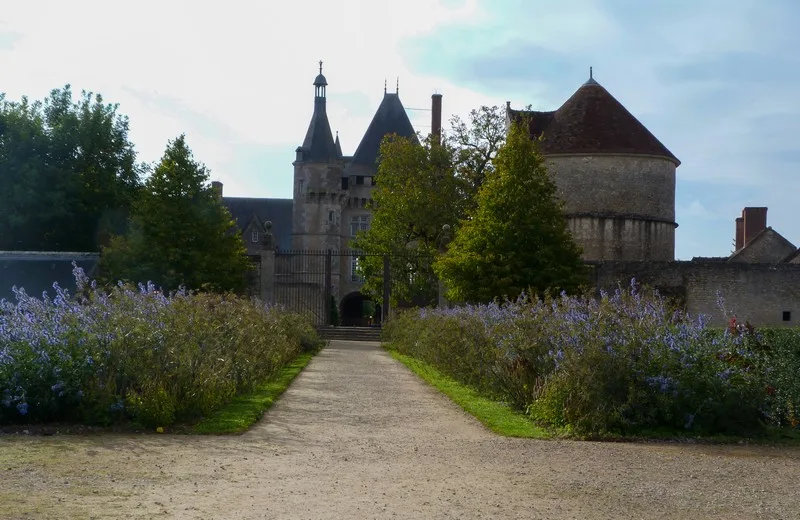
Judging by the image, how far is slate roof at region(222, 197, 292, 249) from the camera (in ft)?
195

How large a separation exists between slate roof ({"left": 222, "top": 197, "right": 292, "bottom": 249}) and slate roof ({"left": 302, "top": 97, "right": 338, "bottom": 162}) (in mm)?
6809

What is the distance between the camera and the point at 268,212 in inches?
2368

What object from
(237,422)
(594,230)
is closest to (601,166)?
(594,230)

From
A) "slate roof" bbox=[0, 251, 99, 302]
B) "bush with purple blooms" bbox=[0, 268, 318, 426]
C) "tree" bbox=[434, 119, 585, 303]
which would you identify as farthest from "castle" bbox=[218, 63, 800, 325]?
"bush with purple blooms" bbox=[0, 268, 318, 426]

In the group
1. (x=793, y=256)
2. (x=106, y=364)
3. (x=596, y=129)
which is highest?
(x=596, y=129)

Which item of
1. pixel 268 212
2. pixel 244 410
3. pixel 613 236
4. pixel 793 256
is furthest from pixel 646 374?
pixel 268 212

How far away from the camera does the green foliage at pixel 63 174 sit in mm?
34500

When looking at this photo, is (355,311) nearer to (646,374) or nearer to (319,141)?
(319,141)

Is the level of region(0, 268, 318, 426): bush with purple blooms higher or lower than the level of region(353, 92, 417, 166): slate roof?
lower

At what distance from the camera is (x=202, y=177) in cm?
3052

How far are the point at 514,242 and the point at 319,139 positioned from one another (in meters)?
32.5

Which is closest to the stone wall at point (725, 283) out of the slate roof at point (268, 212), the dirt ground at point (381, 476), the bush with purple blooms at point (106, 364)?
the bush with purple blooms at point (106, 364)

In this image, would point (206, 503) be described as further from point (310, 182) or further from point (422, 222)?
point (310, 182)

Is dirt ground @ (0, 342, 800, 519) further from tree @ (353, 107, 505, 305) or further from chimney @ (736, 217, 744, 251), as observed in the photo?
chimney @ (736, 217, 744, 251)
